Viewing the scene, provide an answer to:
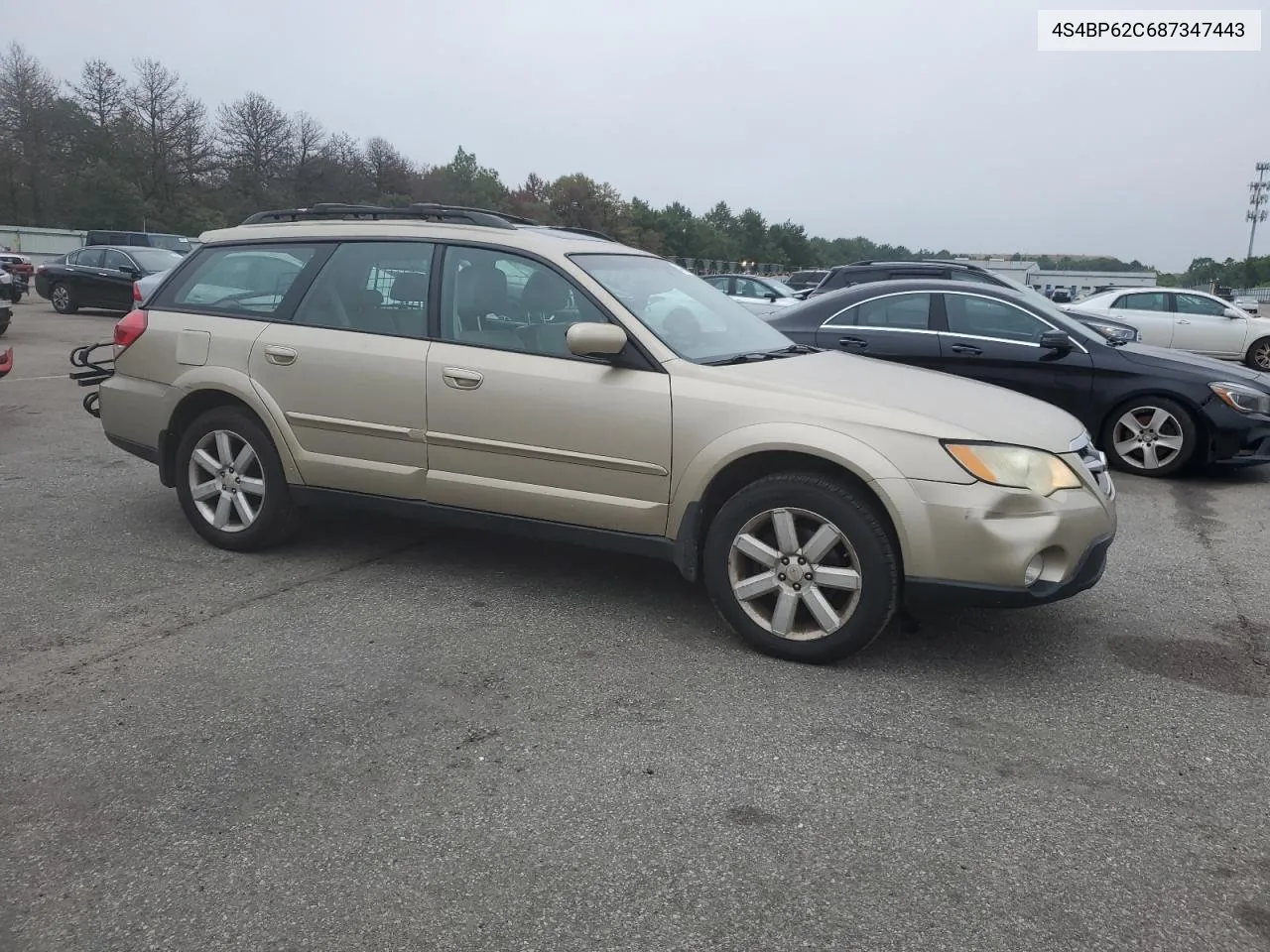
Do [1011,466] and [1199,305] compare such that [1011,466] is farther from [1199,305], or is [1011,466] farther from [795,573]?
[1199,305]

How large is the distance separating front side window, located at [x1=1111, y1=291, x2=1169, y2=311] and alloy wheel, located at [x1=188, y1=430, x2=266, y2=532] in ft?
54.5

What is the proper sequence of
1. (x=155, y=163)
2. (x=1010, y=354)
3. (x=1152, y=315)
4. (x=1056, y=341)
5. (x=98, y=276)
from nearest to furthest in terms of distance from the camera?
(x=1056, y=341)
(x=1010, y=354)
(x=1152, y=315)
(x=98, y=276)
(x=155, y=163)

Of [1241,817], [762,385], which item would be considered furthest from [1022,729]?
[762,385]

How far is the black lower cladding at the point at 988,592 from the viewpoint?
379cm

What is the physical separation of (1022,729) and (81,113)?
69425 mm

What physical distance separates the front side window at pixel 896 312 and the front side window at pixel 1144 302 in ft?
36.1

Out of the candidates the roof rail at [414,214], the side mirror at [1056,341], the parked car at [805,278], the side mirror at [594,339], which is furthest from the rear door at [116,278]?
the parked car at [805,278]

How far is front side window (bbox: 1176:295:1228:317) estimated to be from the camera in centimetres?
1769

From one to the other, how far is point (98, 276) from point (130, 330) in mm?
18622

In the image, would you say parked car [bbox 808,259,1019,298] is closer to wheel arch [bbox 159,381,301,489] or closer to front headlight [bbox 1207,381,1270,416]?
front headlight [bbox 1207,381,1270,416]

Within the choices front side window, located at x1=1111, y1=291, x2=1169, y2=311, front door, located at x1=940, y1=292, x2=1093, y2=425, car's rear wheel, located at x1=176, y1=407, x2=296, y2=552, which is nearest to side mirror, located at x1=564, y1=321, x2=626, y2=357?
car's rear wheel, located at x1=176, y1=407, x2=296, y2=552

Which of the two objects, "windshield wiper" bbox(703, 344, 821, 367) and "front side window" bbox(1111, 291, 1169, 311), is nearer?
"windshield wiper" bbox(703, 344, 821, 367)

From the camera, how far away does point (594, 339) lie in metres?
4.21

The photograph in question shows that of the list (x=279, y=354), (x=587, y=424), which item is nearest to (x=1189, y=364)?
(x=587, y=424)
